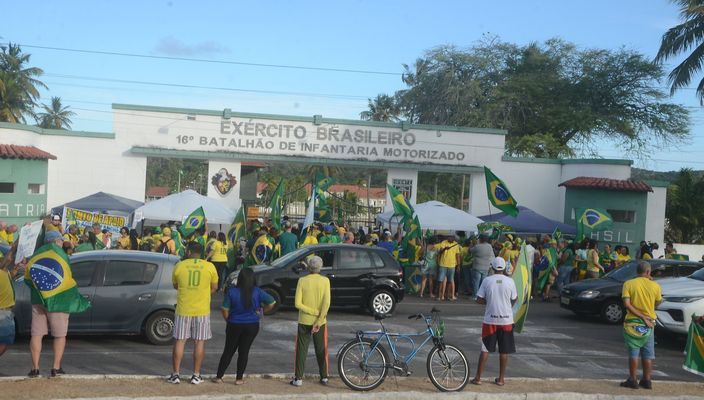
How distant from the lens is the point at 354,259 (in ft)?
49.8

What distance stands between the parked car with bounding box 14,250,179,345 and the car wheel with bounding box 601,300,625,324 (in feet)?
30.3

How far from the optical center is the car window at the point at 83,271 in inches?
436

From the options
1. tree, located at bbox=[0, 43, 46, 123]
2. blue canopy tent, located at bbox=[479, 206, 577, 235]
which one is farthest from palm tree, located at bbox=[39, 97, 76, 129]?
blue canopy tent, located at bbox=[479, 206, 577, 235]

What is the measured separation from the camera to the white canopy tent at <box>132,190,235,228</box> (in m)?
20.4

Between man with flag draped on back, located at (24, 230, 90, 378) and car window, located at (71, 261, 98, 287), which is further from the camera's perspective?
car window, located at (71, 261, 98, 287)

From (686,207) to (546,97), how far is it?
13485mm

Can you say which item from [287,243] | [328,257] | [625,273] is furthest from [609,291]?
[287,243]

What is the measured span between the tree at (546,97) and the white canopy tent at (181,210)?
24517 millimetres

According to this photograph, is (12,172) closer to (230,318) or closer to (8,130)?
(8,130)

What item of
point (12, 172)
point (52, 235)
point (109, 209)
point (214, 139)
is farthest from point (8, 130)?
point (52, 235)

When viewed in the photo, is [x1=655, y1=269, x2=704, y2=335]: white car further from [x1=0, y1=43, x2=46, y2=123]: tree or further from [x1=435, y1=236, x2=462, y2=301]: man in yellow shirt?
[x1=0, y1=43, x2=46, y2=123]: tree

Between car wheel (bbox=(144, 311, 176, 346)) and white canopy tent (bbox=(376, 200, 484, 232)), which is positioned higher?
white canopy tent (bbox=(376, 200, 484, 232))

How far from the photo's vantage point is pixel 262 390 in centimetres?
836

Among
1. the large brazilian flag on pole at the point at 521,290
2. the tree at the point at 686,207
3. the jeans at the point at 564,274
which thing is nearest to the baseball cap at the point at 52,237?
the large brazilian flag on pole at the point at 521,290
